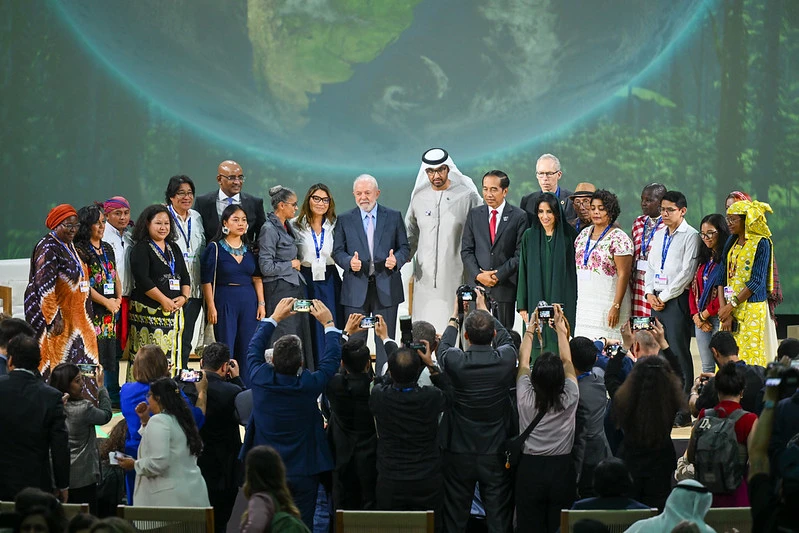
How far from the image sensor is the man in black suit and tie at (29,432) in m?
4.22

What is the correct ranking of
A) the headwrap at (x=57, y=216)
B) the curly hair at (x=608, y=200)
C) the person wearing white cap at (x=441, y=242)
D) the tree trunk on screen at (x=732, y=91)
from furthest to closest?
the tree trunk on screen at (x=732, y=91)
the person wearing white cap at (x=441, y=242)
the curly hair at (x=608, y=200)
the headwrap at (x=57, y=216)

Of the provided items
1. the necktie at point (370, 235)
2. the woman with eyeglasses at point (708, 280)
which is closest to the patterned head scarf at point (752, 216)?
the woman with eyeglasses at point (708, 280)

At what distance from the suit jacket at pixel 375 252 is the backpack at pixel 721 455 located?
346cm

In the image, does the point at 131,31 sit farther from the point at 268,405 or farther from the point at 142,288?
the point at 268,405

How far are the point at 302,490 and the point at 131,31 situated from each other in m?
8.35

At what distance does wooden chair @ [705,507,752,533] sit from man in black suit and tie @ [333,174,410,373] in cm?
380

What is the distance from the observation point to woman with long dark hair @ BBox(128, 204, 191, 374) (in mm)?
6980

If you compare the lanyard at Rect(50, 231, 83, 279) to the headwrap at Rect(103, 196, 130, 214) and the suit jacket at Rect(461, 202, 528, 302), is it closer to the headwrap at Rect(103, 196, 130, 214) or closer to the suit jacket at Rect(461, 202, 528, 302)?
the headwrap at Rect(103, 196, 130, 214)

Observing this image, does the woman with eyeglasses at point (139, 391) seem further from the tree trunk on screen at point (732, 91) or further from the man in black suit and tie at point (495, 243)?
the tree trunk on screen at point (732, 91)

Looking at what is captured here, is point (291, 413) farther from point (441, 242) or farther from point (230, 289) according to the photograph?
point (441, 242)

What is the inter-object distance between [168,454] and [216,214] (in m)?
3.65

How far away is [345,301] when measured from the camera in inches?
292

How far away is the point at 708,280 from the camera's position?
700 centimetres

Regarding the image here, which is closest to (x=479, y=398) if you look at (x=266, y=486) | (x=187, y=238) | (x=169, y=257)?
(x=266, y=486)
